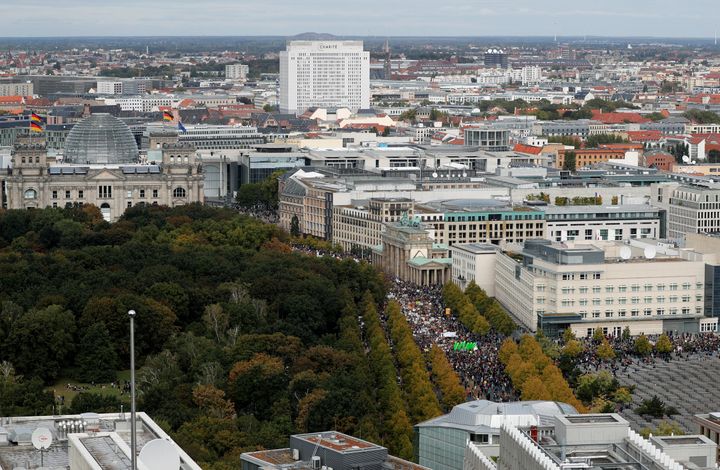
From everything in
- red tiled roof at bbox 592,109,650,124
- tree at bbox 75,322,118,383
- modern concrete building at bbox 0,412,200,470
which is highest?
modern concrete building at bbox 0,412,200,470

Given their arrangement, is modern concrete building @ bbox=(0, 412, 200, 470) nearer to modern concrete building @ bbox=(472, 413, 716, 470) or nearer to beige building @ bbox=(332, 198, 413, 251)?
modern concrete building @ bbox=(472, 413, 716, 470)

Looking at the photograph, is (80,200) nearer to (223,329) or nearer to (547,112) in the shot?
(223,329)

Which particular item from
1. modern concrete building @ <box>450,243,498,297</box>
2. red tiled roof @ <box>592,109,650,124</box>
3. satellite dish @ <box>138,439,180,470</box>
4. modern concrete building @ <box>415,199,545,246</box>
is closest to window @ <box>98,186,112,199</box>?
modern concrete building @ <box>415,199,545,246</box>

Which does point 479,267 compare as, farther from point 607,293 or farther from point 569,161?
point 569,161

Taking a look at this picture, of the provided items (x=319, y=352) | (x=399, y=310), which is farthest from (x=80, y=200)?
(x=319, y=352)

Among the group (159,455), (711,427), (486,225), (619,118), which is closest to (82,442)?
(159,455)

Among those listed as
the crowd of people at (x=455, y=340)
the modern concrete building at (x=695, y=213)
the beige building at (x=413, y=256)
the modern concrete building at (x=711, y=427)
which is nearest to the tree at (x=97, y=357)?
the crowd of people at (x=455, y=340)
